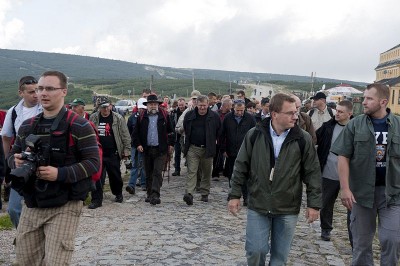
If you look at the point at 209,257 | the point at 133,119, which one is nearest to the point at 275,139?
the point at 209,257

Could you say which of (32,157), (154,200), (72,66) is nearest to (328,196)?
(154,200)

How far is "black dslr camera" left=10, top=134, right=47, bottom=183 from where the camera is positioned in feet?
11.4

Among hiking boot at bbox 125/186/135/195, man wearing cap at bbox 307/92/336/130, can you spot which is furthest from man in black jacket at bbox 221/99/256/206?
hiking boot at bbox 125/186/135/195

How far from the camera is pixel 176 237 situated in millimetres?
6957

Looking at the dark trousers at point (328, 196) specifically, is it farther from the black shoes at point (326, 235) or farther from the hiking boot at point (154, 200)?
the hiking boot at point (154, 200)

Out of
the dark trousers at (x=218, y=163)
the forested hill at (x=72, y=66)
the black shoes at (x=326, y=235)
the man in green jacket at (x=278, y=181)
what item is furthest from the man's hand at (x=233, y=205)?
the forested hill at (x=72, y=66)

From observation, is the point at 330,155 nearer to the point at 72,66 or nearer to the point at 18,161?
the point at 18,161

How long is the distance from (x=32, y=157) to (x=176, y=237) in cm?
378

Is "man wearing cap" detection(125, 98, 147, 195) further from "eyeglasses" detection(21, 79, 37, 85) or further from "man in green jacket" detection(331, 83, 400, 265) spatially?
"man in green jacket" detection(331, 83, 400, 265)

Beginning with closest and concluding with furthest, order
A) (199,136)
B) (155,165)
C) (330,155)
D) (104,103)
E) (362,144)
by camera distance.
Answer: (362,144), (330,155), (104,103), (155,165), (199,136)

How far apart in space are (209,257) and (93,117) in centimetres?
427

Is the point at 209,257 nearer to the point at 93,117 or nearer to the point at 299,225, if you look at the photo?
the point at 299,225

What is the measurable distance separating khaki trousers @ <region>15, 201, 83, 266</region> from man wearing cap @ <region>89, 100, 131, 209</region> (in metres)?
5.12

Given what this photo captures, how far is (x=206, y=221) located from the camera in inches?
315
